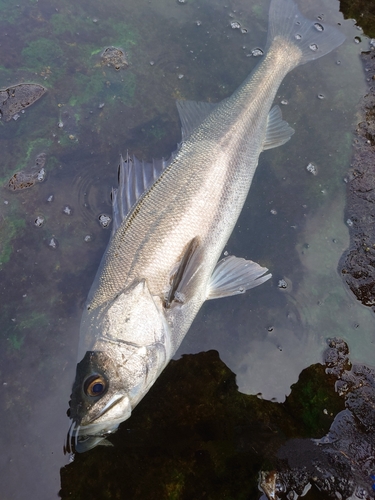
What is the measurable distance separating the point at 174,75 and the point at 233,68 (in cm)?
56

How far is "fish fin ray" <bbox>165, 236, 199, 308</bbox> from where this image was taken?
239 cm

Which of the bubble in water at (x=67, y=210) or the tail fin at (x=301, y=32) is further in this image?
the tail fin at (x=301, y=32)

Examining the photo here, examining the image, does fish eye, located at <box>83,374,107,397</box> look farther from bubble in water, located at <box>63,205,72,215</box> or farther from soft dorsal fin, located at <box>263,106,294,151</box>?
soft dorsal fin, located at <box>263,106,294,151</box>

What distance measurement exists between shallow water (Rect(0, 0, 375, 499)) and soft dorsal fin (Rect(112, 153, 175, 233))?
0.93ft

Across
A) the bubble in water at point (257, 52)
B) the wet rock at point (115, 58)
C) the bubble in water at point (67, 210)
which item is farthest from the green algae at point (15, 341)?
the bubble in water at point (257, 52)

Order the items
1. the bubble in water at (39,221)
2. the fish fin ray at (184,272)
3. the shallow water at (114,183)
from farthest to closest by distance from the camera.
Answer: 1. the bubble in water at (39,221)
2. the shallow water at (114,183)
3. the fish fin ray at (184,272)

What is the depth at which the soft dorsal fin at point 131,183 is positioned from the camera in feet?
8.77

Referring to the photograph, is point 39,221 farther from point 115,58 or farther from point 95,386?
point 115,58

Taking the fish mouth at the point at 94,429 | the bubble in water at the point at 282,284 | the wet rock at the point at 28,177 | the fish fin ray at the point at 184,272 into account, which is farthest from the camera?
the wet rock at the point at 28,177

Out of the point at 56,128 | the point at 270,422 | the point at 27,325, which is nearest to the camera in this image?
the point at 270,422

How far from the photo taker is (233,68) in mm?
3504

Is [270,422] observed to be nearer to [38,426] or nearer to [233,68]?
[38,426]

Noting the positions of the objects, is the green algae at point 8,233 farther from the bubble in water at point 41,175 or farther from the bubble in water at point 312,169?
the bubble in water at point 312,169

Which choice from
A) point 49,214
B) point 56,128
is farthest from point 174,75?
point 49,214
